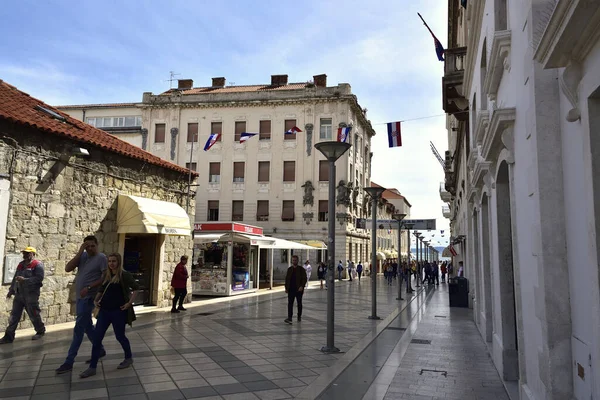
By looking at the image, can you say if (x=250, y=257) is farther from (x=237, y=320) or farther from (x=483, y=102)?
(x=483, y=102)

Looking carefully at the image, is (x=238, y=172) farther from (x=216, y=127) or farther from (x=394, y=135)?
(x=394, y=135)

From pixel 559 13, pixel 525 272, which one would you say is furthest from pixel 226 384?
pixel 559 13

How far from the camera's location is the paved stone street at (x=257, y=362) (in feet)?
18.0

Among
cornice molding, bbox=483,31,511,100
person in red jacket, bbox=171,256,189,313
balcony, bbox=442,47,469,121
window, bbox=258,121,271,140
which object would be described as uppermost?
window, bbox=258,121,271,140

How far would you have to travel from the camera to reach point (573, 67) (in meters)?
2.99

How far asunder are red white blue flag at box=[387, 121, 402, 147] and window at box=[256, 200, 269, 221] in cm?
2034

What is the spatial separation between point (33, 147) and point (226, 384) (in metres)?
7.06

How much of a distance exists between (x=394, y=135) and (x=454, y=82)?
604cm

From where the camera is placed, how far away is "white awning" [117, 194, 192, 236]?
37.7 ft

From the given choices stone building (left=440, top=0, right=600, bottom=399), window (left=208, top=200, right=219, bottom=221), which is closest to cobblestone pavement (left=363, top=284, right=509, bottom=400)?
stone building (left=440, top=0, right=600, bottom=399)

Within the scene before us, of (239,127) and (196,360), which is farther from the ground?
(239,127)

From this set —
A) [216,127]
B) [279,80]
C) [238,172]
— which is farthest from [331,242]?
[279,80]

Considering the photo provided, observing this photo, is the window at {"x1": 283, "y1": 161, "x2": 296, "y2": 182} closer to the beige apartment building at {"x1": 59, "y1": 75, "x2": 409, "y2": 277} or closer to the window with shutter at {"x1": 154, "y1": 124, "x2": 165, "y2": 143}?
the beige apartment building at {"x1": 59, "y1": 75, "x2": 409, "y2": 277}

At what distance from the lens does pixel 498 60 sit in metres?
5.68
